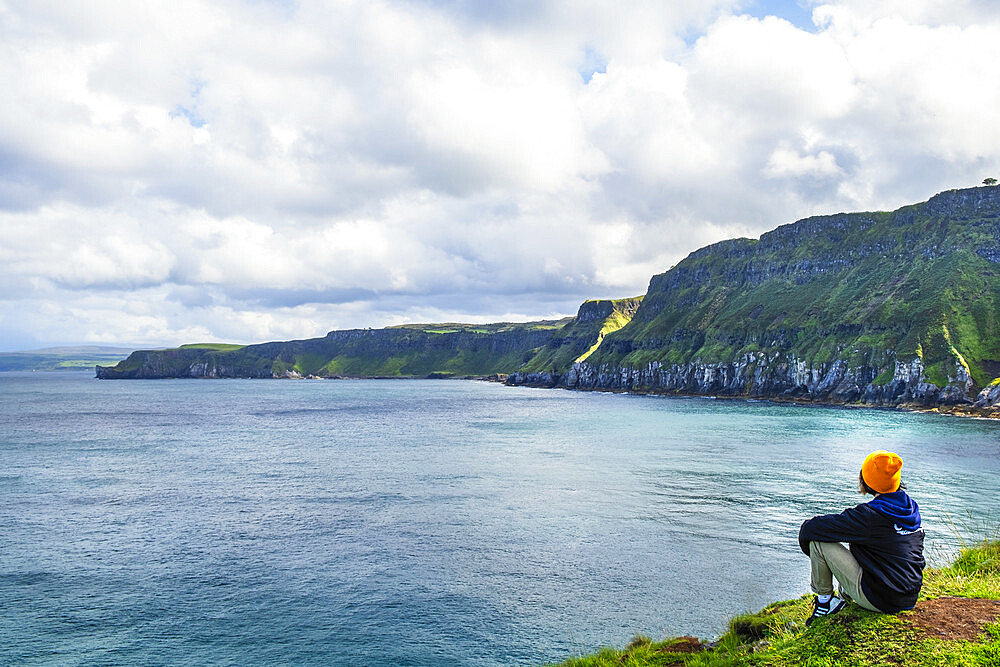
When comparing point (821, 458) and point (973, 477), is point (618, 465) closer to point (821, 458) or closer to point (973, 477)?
point (821, 458)

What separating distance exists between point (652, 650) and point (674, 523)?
23659mm

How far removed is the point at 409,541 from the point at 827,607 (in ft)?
90.1

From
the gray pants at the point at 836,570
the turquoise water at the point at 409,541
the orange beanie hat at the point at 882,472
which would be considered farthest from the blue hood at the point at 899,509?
the turquoise water at the point at 409,541

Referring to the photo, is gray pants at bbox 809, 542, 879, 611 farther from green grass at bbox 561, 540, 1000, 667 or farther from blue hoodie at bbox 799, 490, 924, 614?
green grass at bbox 561, 540, 1000, 667

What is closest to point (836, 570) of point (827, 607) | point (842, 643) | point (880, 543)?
point (827, 607)

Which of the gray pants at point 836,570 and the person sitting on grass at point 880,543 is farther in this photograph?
the gray pants at point 836,570

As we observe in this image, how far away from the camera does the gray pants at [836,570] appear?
12211 millimetres

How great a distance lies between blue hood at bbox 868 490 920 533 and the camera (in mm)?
11922

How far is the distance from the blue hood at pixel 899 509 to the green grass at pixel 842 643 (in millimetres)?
1808

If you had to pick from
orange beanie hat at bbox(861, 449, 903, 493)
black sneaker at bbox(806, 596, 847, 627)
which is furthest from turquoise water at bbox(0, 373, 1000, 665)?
orange beanie hat at bbox(861, 449, 903, 493)

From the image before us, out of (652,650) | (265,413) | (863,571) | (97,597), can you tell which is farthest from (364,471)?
(265,413)

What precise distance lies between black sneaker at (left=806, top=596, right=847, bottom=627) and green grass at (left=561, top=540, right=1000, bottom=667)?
0.13 meters

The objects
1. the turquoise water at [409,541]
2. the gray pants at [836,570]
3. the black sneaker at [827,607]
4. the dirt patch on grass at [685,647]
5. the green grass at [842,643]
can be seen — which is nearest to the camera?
the green grass at [842,643]

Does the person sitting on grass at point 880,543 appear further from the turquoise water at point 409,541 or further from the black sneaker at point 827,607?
the turquoise water at point 409,541
